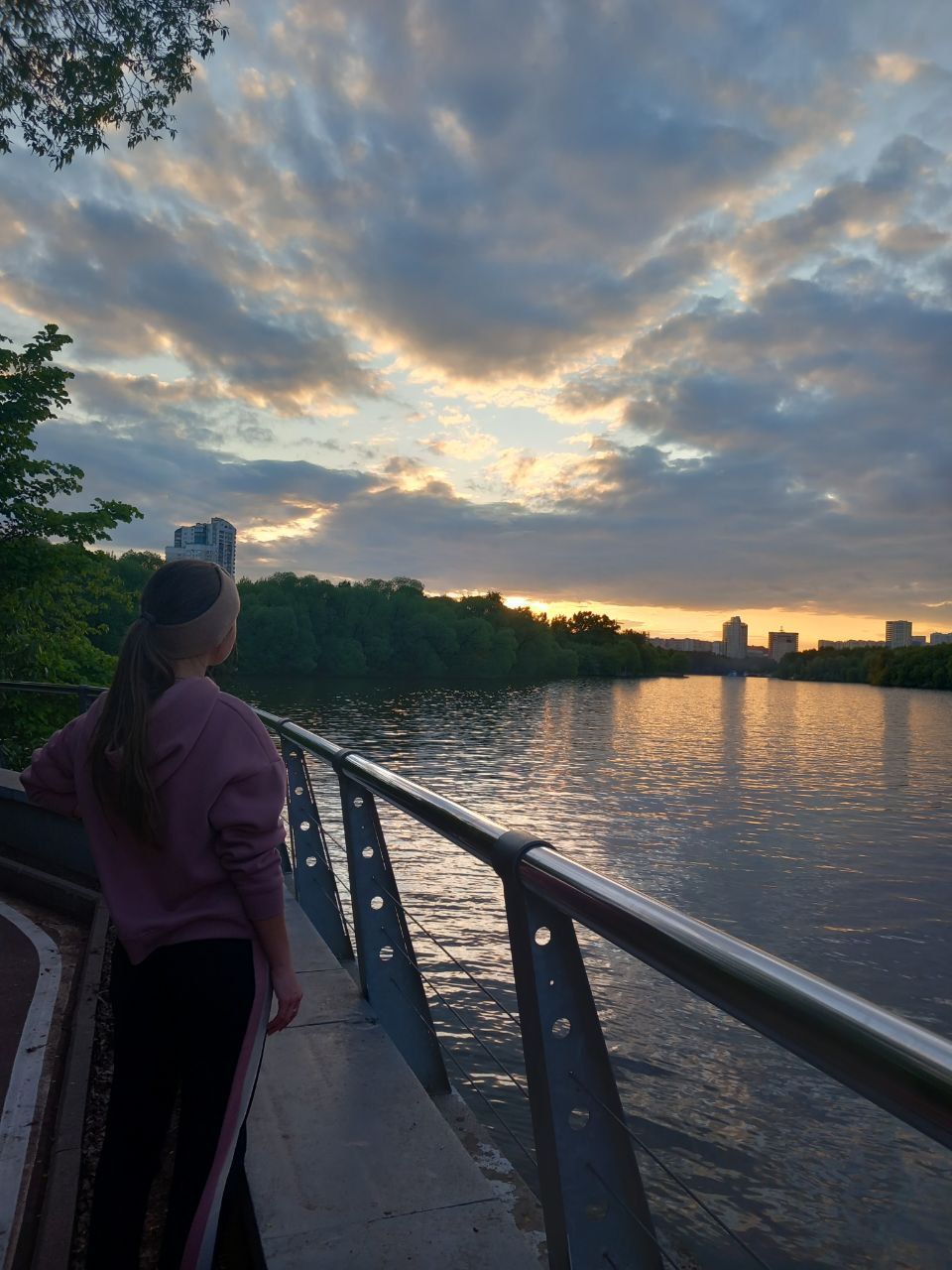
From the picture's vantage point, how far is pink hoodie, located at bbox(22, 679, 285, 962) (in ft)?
6.23

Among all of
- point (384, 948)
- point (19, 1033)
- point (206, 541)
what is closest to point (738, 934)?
point (206, 541)

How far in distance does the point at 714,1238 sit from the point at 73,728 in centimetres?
508

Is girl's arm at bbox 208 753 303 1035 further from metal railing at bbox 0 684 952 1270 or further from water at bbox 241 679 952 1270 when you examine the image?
water at bbox 241 679 952 1270

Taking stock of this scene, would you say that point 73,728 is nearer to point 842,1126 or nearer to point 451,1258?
point 451,1258

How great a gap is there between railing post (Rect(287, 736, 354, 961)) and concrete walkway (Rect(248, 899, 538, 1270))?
1.35 metres

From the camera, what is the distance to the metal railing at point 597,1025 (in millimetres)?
919

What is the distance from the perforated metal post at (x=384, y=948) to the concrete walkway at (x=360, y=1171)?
0.09 metres

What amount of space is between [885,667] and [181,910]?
175402 mm

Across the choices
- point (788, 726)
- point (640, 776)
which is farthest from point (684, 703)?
point (640, 776)

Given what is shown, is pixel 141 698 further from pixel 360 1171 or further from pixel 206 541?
pixel 206 541

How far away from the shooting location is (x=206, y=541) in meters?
10.1

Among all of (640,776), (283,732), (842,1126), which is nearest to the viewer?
(283,732)

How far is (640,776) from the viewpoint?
104 ft

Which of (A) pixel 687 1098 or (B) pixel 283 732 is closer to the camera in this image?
(B) pixel 283 732
